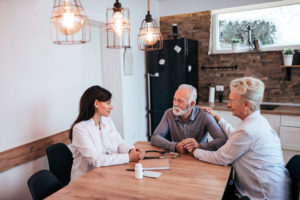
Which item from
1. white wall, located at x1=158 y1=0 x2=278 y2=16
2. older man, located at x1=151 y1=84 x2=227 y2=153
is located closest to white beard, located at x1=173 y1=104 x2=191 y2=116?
older man, located at x1=151 y1=84 x2=227 y2=153

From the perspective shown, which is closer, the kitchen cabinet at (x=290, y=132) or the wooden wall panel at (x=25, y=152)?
the wooden wall panel at (x=25, y=152)

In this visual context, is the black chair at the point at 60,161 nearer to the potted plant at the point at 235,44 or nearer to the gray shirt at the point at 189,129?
→ the gray shirt at the point at 189,129

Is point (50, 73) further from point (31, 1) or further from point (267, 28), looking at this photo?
point (267, 28)

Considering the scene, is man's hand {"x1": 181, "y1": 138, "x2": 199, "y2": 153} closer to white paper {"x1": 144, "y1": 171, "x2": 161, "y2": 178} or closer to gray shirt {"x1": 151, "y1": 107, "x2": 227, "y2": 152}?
gray shirt {"x1": 151, "y1": 107, "x2": 227, "y2": 152}

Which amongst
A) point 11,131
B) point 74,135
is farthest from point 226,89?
point 11,131

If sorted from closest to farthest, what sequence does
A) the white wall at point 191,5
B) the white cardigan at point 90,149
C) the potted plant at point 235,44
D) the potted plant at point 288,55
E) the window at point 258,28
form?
1. the white cardigan at point 90,149
2. the potted plant at point 288,55
3. the window at point 258,28
4. the white wall at point 191,5
5. the potted plant at point 235,44

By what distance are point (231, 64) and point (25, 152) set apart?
11.2 ft

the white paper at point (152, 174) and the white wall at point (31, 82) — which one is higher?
the white wall at point (31, 82)

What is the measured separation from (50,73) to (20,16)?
0.56 meters

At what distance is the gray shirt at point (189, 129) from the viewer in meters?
2.23

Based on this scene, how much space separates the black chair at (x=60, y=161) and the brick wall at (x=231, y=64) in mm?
2912

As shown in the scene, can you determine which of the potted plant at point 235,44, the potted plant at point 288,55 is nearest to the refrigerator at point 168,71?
the potted plant at point 235,44

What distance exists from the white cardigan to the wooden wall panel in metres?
0.50

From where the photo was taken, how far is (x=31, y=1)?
7.41 feet
